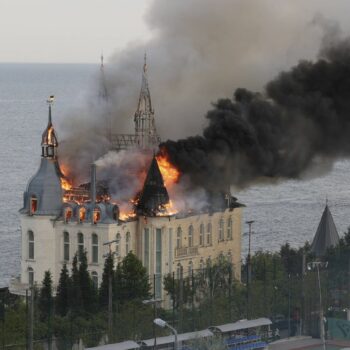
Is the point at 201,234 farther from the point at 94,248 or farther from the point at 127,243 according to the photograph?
the point at 94,248

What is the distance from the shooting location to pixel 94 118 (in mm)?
103188

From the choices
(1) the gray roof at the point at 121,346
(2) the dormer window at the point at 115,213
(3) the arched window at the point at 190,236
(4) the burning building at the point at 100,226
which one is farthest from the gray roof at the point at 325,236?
(1) the gray roof at the point at 121,346

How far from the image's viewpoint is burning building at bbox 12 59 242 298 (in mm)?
83562

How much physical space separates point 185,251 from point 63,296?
37.8 feet

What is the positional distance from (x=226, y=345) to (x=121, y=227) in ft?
44.7

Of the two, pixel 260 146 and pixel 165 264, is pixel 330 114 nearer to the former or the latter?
pixel 260 146

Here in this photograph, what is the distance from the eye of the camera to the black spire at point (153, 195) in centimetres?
8462

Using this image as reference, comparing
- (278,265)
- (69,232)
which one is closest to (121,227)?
(69,232)

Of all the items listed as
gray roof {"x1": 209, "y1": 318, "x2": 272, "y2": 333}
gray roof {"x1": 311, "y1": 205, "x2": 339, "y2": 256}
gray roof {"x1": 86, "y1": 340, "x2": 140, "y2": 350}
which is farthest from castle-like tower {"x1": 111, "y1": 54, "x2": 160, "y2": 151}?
gray roof {"x1": 86, "y1": 340, "x2": 140, "y2": 350}

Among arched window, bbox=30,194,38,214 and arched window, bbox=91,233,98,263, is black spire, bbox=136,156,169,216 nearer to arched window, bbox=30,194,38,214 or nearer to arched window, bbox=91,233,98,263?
arched window, bbox=91,233,98,263

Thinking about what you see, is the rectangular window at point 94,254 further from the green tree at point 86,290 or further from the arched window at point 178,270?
the green tree at point 86,290

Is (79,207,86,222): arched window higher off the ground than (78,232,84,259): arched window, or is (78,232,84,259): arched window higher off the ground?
(79,207,86,222): arched window

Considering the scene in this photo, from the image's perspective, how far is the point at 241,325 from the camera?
245ft

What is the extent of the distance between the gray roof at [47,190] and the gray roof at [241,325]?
1313cm
